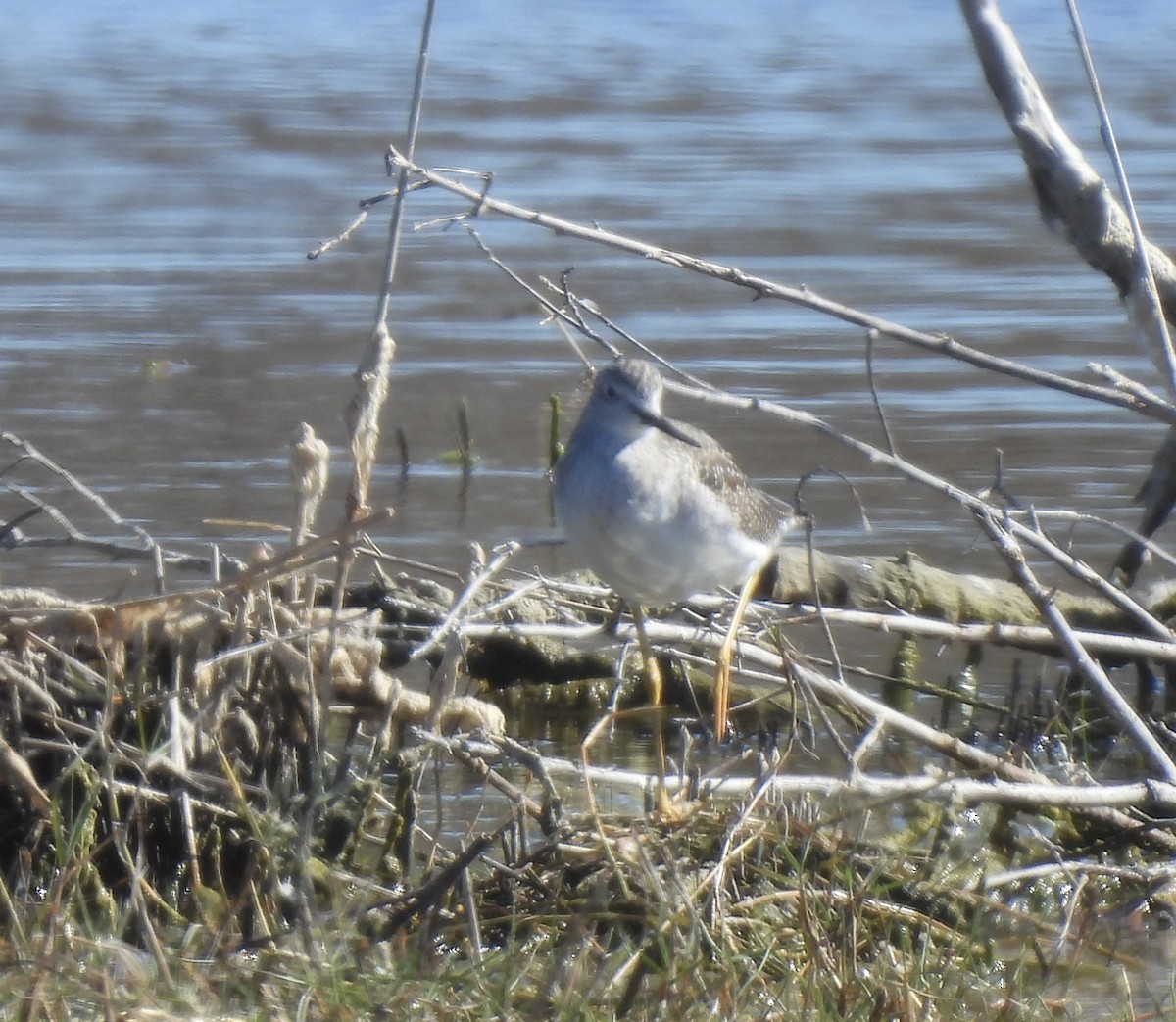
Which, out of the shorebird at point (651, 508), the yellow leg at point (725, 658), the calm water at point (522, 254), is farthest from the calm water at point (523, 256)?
the yellow leg at point (725, 658)

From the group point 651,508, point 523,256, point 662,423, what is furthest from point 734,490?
point 523,256

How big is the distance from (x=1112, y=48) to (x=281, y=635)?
1696cm

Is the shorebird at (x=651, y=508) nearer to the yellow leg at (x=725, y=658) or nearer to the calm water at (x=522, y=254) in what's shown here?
the yellow leg at (x=725, y=658)

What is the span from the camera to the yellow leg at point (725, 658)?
514 cm

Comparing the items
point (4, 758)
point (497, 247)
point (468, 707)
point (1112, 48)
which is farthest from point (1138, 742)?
point (1112, 48)

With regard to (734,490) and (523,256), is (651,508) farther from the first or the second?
(523,256)

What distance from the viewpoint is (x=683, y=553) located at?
4.89 meters

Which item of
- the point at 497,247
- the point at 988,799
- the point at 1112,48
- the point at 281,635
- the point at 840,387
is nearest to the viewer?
the point at 988,799

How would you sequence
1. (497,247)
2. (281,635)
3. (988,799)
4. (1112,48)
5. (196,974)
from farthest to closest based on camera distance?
1. (1112,48)
2. (497,247)
3. (281,635)
4. (988,799)
5. (196,974)

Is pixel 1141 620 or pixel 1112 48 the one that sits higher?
pixel 1112 48

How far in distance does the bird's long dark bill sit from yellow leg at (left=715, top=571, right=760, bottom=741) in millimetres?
Answer: 428

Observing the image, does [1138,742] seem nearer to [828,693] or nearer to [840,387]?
[828,693]

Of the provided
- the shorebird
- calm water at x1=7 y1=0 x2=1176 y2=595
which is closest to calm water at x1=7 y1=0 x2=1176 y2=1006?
calm water at x1=7 y1=0 x2=1176 y2=595

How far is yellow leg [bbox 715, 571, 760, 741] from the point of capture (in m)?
5.14
